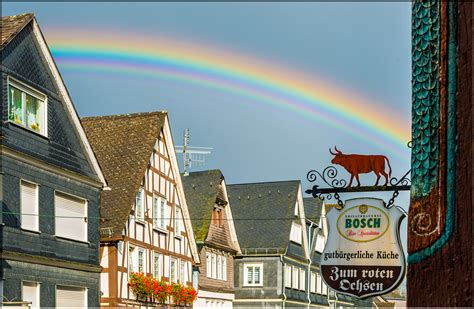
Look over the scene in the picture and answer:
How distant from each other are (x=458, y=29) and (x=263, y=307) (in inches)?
1648

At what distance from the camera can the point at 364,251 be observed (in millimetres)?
6859

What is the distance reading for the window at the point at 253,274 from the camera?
141ft

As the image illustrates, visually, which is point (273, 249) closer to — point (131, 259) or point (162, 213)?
point (162, 213)

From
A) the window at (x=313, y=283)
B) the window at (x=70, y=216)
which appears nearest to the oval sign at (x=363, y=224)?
the window at (x=70, y=216)

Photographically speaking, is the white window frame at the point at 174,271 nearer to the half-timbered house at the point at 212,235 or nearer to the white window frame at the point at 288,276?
the half-timbered house at the point at 212,235

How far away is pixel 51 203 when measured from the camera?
21.3 meters

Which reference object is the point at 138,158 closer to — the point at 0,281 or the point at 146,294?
the point at 146,294

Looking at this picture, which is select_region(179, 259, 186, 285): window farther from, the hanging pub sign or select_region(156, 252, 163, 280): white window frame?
the hanging pub sign

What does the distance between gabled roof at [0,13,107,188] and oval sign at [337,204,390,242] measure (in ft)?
47.6

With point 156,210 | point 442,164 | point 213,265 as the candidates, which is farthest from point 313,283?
point 442,164

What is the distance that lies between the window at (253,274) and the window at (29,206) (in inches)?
945

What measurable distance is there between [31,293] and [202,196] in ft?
62.7

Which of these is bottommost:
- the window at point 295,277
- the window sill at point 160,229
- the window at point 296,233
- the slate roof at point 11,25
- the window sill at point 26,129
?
the window at point 295,277

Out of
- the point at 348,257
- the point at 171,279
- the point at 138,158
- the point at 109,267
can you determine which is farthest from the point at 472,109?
the point at 171,279
